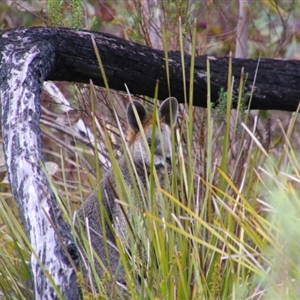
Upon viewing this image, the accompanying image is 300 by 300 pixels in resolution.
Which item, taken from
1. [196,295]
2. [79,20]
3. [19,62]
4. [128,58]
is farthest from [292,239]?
[79,20]

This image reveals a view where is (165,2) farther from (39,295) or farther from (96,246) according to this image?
(39,295)

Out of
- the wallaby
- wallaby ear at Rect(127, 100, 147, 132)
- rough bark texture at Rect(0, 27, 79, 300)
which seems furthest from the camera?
wallaby ear at Rect(127, 100, 147, 132)

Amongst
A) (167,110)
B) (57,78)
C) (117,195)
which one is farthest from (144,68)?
(117,195)

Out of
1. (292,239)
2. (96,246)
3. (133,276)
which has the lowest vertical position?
(96,246)

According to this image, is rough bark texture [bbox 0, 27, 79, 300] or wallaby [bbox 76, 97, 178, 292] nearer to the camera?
rough bark texture [bbox 0, 27, 79, 300]

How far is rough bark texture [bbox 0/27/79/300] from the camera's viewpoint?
2.67m

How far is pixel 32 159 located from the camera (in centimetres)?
295

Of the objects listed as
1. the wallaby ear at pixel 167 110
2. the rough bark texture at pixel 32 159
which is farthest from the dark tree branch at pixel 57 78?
the wallaby ear at pixel 167 110

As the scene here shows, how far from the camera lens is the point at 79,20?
4508mm

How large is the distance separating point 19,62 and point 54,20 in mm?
1121

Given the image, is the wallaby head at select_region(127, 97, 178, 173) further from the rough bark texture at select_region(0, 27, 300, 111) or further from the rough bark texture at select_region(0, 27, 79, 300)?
the rough bark texture at select_region(0, 27, 79, 300)

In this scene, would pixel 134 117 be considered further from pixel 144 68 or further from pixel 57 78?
pixel 57 78

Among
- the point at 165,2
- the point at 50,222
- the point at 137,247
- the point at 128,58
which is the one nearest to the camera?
the point at 50,222

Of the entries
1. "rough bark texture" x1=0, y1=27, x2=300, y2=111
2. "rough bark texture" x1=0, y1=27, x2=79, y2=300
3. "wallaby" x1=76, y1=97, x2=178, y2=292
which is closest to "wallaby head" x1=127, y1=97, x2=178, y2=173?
"wallaby" x1=76, y1=97, x2=178, y2=292
